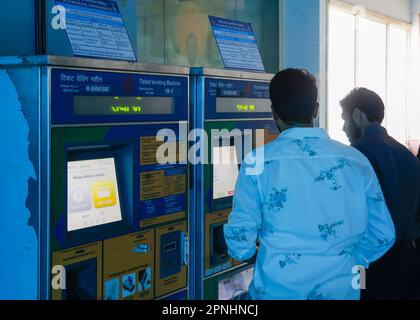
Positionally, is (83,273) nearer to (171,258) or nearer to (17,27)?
(171,258)

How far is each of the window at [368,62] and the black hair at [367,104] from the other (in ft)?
7.51

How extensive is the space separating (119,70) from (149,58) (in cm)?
136

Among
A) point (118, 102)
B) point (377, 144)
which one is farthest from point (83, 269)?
point (377, 144)

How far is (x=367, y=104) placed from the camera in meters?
3.21

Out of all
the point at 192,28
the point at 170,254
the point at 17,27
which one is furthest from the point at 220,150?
the point at 192,28

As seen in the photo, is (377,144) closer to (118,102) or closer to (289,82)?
(289,82)

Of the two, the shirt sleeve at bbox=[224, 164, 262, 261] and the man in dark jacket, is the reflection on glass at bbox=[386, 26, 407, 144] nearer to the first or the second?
the man in dark jacket

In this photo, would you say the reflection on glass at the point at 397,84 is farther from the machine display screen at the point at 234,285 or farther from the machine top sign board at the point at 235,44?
the machine display screen at the point at 234,285

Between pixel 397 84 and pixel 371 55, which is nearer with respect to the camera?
pixel 371 55

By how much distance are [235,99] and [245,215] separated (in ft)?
3.11

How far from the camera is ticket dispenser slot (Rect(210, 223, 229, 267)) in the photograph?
8.72ft

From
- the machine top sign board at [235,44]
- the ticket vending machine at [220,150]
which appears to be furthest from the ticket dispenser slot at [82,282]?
the machine top sign board at [235,44]

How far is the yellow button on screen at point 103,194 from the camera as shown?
2135 millimetres

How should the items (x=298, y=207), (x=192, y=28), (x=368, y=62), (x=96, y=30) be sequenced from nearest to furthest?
(x=298, y=207) → (x=96, y=30) → (x=192, y=28) → (x=368, y=62)
